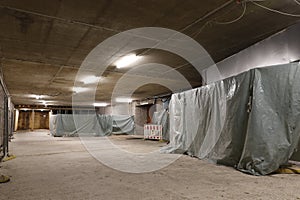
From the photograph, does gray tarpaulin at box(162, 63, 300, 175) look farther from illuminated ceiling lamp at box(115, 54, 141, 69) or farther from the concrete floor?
illuminated ceiling lamp at box(115, 54, 141, 69)

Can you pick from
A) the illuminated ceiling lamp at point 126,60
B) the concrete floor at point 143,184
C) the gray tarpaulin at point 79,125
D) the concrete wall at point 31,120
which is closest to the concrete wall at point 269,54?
the concrete floor at point 143,184

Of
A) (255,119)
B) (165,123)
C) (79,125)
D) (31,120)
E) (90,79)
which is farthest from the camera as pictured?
(31,120)

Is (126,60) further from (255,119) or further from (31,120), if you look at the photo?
(31,120)

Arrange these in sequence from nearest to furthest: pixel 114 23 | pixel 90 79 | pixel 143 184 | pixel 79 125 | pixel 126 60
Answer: pixel 143 184
pixel 114 23
pixel 126 60
pixel 90 79
pixel 79 125

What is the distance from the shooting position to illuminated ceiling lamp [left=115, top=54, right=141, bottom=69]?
5676mm

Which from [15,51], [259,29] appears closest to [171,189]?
[259,29]

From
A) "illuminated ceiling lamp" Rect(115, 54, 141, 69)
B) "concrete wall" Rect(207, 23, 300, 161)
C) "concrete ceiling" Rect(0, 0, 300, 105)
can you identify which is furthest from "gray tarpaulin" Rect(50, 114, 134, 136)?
"concrete wall" Rect(207, 23, 300, 161)

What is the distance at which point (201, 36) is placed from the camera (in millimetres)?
4367

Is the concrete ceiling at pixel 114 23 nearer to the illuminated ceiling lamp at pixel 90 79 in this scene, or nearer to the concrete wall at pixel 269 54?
the concrete wall at pixel 269 54

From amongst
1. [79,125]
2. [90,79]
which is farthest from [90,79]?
[79,125]

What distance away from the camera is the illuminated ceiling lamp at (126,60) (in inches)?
223

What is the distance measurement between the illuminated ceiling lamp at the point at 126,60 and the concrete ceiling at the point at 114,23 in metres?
0.40

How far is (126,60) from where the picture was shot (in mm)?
5945

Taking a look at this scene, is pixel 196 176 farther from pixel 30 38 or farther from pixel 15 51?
pixel 15 51
